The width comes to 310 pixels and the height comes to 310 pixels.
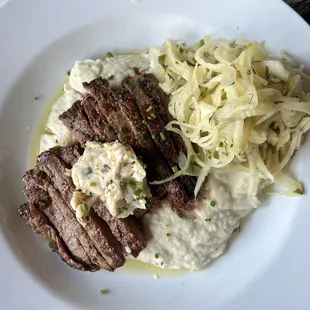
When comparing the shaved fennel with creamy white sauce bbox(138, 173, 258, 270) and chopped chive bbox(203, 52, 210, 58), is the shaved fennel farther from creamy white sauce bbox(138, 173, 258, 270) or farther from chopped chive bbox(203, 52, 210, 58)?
creamy white sauce bbox(138, 173, 258, 270)

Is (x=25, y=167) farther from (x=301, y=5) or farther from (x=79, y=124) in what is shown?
(x=301, y=5)

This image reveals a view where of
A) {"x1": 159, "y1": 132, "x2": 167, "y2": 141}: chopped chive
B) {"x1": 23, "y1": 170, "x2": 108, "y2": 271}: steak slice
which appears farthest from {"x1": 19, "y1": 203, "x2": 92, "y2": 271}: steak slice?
{"x1": 159, "y1": 132, "x2": 167, "y2": 141}: chopped chive

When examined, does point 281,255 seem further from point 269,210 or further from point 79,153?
point 79,153

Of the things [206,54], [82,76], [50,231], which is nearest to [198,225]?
[50,231]

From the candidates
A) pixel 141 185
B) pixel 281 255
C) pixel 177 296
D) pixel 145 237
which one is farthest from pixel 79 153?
pixel 281 255

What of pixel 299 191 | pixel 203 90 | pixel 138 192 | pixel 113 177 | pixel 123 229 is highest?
pixel 203 90

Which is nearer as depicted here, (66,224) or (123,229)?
(123,229)

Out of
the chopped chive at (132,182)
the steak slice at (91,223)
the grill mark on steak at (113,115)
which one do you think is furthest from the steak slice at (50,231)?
the grill mark on steak at (113,115)
